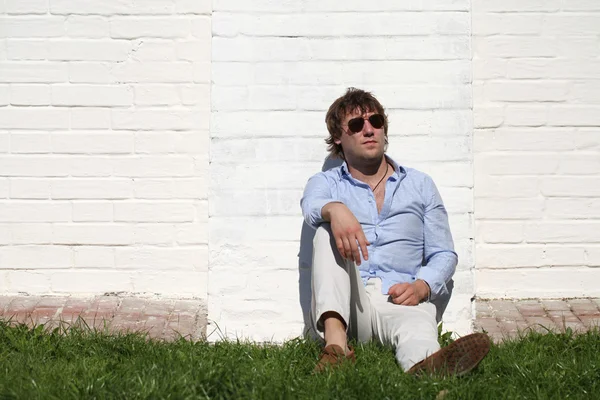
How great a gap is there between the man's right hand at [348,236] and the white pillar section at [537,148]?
158cm

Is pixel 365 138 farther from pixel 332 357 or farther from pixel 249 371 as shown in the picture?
pixel 249 371

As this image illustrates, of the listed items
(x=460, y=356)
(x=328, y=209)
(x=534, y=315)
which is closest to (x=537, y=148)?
(x=534, y=315)

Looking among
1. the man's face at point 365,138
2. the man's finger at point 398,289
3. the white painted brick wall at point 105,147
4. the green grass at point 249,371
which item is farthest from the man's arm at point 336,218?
the white painted brick wall at point 105,147

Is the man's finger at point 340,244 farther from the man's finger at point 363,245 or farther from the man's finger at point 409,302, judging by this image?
the man's finger at point 409,302

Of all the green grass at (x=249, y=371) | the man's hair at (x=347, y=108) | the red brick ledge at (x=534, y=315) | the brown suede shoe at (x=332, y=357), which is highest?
the man's hair at (x=347, y=108)

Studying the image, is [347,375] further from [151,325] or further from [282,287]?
[151,325]

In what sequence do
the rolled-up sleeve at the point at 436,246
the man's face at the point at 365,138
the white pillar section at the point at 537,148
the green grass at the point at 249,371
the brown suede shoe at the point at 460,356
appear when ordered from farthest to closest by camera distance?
the white pillar section at the point at 537,148 < the man's face at the point at 365,138 < the rolled-up sleeve at the point at 436,246 < the brown suede shoe at the point at 460,356 < the green grass at the point at 249,371

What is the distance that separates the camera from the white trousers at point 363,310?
3.96 m

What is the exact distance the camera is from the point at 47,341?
4.34 m

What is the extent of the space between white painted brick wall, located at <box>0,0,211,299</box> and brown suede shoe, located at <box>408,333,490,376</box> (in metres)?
2.06

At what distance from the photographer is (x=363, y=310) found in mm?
4199

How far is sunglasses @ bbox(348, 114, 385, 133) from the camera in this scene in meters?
4.54

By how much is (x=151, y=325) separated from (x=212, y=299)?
0.36 meters

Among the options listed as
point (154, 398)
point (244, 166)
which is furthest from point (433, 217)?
point (154, 398)
